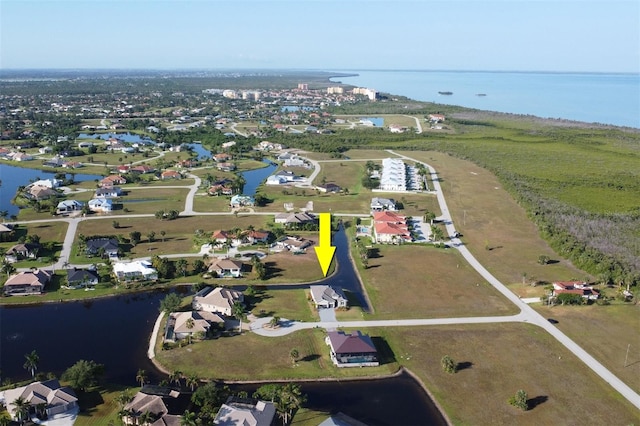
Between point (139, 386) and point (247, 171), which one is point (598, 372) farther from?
point (247, 171)

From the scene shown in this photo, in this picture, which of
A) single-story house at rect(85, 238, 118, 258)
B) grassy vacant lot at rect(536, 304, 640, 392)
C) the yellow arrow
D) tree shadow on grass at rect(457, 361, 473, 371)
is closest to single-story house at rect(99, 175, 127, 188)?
single-story house at rect(85, 238, 118, 258)

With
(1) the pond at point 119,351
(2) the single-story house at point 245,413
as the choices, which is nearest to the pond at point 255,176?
(1) the pond at point 119,351

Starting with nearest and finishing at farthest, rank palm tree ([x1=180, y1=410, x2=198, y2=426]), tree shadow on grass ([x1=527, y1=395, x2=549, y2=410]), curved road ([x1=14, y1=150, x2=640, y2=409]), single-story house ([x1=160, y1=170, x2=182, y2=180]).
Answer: palm tree ([x1=180, y1=410, x2=198, y2=426]) → tree shadow on grass ([x1=527, y1=395, x2=549, y2=410]) → curved road ([x1=14, y1=150, x2=640, y2=409]) → single-story house ([x1=160, y1=170, x2=182, y2=180])

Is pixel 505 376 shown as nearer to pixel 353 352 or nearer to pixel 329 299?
pixel 353 352

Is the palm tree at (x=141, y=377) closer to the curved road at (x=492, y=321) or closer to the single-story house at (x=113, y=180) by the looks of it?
the curved road at (x=492, y=321)

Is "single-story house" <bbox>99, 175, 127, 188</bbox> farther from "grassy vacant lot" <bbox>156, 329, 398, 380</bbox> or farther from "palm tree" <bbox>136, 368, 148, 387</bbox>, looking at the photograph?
"palm tree" <bbox>136, 368, 148, 387</bbox>
